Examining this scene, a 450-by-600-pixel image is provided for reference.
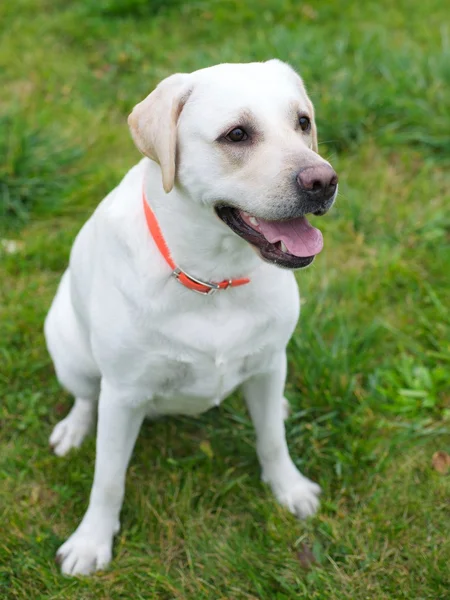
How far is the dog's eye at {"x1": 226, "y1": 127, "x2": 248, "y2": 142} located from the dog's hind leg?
1430 mm

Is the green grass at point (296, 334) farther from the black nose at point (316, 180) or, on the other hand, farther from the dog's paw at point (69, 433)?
the black nose at point (316, 180)

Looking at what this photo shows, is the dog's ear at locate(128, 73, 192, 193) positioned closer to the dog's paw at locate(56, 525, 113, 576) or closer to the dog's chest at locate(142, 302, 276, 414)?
the dog's chest at locate(142, 302, 276, 414)

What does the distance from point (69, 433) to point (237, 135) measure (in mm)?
1543

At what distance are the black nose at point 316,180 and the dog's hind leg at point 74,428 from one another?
1.48 meters

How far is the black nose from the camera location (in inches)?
79.9

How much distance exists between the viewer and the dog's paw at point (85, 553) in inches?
106

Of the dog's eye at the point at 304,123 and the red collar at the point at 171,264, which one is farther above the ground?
the dog's eye at the point at 304,123

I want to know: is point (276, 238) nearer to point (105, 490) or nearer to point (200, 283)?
point (200, 283)

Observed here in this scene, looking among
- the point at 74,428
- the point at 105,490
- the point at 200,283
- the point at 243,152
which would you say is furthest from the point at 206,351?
the point at 74,428

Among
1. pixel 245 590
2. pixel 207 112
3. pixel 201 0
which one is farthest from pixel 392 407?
pixel 201 0

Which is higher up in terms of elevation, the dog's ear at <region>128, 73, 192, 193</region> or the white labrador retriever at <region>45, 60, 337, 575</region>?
the dog's ear at <region>128, 73, 192, 193</region>

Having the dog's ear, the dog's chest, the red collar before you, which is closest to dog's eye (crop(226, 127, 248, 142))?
the dog's ear

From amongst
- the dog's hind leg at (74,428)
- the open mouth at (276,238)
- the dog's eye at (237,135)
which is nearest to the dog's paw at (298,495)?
the dog's hind leg at (74,428)

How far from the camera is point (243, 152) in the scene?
2.09 meters
